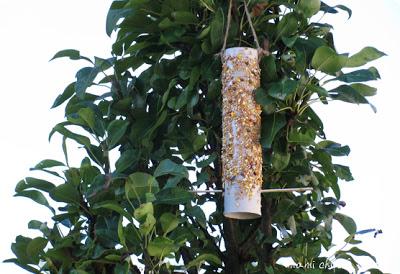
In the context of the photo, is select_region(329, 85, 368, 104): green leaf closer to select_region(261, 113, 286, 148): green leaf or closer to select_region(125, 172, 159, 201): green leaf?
select_region(261, 113, 286, 148): green leaf

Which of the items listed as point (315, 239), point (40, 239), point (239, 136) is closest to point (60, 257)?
point (40, 239)

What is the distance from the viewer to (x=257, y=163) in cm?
341

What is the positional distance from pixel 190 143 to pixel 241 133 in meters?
0.27

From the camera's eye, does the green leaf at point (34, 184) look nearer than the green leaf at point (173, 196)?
No

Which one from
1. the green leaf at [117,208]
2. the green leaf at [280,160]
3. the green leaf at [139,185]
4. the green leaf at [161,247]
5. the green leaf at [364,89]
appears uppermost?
the green leaf at [364,89]

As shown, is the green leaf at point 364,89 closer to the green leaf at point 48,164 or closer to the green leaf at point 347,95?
the green leaf at point 347,95

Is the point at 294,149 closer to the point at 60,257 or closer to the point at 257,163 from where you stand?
the point at 257,163

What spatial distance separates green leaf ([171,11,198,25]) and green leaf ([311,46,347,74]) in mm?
438

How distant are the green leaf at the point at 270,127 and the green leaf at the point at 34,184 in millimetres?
694

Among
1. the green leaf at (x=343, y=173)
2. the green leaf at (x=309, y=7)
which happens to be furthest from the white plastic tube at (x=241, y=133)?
the green leaf at (x=343, y=173)

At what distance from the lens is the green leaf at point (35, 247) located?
11.0 ft

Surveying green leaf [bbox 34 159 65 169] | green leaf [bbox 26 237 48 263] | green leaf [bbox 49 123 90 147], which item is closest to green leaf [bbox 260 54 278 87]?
green leaf [bbox 49 123 90 147]

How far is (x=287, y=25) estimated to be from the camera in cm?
353

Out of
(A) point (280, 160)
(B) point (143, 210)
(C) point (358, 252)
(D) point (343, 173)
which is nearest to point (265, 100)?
(A) point (280, 160)
